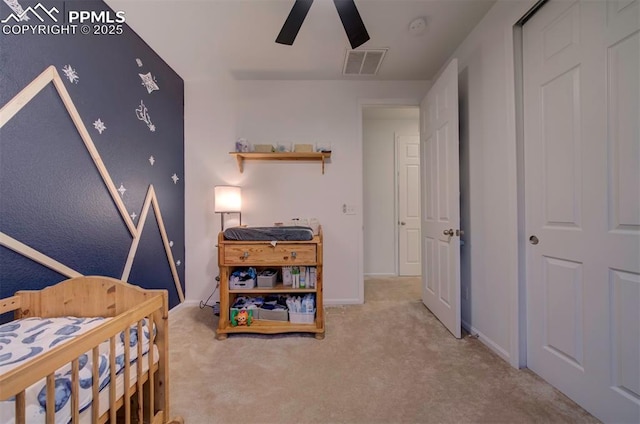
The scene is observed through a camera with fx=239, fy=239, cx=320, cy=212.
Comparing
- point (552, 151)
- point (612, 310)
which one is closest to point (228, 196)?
point (552, 151)

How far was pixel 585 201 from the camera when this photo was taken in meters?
1.17

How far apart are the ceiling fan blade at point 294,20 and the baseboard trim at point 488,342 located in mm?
2452

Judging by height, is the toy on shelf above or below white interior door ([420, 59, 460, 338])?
below

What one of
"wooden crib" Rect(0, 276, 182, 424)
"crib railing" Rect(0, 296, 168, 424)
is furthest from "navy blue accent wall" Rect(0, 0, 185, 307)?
"crib railing" Rect(0, 296, 168, 424)

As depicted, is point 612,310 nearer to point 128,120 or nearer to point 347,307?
point 347,307

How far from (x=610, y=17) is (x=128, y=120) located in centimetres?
286

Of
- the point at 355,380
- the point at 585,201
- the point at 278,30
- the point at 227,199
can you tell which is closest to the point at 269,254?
the point at 227,199

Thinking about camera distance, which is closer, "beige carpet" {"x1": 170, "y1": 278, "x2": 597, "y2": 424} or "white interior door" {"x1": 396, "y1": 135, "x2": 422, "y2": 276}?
"beige carpet" {"x1": 170, "y1": 278, "x2": 597, "y2": 424}

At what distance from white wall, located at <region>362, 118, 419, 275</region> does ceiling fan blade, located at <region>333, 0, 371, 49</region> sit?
6.84ft

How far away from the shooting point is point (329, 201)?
256 cm

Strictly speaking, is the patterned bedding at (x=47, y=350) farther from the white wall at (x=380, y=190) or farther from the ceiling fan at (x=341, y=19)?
the white wall at (x=380, y=190)

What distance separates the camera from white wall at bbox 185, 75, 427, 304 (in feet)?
8.29

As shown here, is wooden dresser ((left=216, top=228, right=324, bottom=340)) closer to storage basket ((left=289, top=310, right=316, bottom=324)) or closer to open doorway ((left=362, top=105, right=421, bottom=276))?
storage basket ((left=289, top=310, right=316, bottom=324))

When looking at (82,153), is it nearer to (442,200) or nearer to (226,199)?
(226,199)
